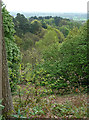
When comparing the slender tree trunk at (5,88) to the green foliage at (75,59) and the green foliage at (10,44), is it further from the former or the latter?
the green foliage at (75,59)

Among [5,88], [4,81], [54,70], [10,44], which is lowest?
[54,70]

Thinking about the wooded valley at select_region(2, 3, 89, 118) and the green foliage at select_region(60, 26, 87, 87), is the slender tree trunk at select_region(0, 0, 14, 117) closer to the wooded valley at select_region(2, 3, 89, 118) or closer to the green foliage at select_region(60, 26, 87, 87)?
the wooded valley at select_region(2, 3, 89, 118)

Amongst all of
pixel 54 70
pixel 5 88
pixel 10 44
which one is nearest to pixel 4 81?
pixel 5 88

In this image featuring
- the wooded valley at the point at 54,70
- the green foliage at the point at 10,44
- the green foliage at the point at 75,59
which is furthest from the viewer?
the green foliage at the point at 75,59

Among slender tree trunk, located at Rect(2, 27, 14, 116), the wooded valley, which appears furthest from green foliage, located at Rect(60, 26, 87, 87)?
slender tree trunk, located at Rect(2, 27, 14, 116)

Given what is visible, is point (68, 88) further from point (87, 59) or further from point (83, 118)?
point (83, 118)

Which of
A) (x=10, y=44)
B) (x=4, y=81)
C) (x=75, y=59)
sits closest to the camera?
(x=4, y=81)

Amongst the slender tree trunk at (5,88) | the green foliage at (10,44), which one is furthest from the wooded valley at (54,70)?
the slender tree trunk at (5,88)

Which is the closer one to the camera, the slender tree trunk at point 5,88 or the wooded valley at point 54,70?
the slender tree trunk at point 5,88

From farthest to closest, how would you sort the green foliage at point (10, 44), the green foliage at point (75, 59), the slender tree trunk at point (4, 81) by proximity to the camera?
the green foliage at point (75, 59) < the green foliage at point (10, 44) < the slender tree trunk at point (4, 81)

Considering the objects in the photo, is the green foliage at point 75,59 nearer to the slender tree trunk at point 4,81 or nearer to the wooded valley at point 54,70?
the wooded valley at point 54,70

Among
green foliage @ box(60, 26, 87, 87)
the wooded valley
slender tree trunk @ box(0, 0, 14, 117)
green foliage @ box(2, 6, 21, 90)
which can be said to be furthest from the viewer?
green foliage @ box(60, 26, 87, 87)

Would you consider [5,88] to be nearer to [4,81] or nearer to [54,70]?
[4,81]
